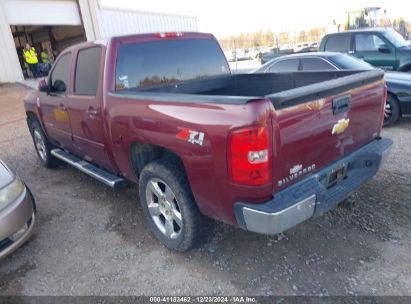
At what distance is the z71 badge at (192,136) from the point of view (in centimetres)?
240

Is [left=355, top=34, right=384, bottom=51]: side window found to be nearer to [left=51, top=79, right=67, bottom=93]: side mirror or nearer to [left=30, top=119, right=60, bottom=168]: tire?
[left=51, top=79, right=67, bottom=93]: side mirror

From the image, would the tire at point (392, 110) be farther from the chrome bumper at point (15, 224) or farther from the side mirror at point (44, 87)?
the chrome bumper at point (15, 224)

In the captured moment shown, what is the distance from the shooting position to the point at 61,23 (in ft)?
59.2

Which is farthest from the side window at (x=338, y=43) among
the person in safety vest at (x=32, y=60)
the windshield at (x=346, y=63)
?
the person in safety vest at (x=32, y=60)

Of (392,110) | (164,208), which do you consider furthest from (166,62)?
(392,110)

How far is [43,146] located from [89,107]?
2459 millimetres

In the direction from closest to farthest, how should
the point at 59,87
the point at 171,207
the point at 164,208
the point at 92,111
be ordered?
1. the point at 171,207
2. the point at 164,208
3. the point at 92,111
4. the point at 59,87

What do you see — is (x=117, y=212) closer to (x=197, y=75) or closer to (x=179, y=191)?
(x=179, y=191)

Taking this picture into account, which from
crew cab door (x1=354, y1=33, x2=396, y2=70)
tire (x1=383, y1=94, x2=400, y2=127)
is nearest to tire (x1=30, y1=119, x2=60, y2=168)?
tire (x1=383, y1=94, x2=400, y2=127)

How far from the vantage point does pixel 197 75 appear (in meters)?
4.00

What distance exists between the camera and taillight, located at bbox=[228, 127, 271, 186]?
2.14 m

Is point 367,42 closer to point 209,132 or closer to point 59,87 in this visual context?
point 59,87

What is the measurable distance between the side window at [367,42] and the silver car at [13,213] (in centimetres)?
910

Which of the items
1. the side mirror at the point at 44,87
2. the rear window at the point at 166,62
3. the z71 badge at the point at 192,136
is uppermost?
the rear window at the point at 166,62
